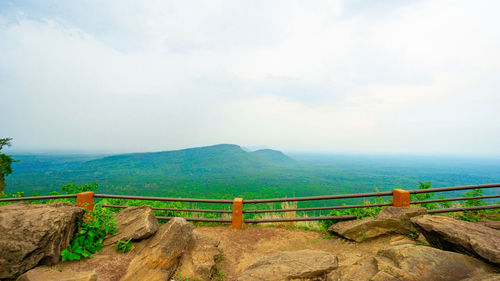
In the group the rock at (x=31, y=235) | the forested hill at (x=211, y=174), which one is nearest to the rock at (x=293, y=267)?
the rock at (x=31, y=235)

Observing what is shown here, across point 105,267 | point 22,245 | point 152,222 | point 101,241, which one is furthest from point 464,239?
point 22,245

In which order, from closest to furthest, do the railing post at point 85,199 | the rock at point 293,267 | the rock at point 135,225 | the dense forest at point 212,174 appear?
the rock at point 293,267, the rock at point 135,225, the railing post at point 85,199, the dense forest at point 212,174

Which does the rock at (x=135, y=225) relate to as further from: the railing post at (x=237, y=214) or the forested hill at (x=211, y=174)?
the forested hill at (x=211, y=174)

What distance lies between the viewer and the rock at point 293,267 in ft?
11.0

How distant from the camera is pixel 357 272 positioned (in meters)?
3.21

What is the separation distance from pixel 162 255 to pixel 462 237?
17.2 ft

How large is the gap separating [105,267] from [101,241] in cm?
81

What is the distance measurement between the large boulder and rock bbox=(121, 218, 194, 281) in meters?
2.89

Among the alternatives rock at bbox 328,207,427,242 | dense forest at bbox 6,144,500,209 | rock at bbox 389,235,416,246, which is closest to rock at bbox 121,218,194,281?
rock at bbox 328,207,427,242

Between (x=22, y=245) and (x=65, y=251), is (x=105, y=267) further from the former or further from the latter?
(x=22, y=245)

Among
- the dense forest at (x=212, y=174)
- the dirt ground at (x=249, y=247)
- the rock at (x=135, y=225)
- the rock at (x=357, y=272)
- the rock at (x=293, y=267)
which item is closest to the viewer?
the rock at (x=357, y=272)

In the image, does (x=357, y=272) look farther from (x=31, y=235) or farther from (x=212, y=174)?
(x=212, y=174)

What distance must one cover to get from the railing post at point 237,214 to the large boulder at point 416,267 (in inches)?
133

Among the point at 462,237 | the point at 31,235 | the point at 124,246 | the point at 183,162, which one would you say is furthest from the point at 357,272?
the point at 183,162
